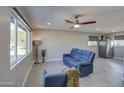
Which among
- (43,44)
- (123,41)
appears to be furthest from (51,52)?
(123,41)

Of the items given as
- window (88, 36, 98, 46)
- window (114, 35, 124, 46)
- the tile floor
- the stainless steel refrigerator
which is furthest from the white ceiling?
window (88, 36, 98, 46)

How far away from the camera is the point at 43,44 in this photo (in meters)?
8.91

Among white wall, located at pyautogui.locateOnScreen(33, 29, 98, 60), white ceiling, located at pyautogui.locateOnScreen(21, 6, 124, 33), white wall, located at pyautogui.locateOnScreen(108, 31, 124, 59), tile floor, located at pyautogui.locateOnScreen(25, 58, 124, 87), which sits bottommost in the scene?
tile floor, located at pyautogui.locateOnScreen(25, 58, 124, 87)

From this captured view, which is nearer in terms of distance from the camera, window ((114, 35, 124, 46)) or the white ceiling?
the white ceiling

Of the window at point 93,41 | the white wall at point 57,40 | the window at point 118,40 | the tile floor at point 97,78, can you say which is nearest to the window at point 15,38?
the tile floor at point 97,78

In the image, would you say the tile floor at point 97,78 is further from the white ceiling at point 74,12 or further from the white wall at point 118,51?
the white wall at point 118,51

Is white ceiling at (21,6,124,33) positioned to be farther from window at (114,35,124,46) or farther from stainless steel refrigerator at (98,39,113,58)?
stainless steel refrigerator at (98,39,113,58)

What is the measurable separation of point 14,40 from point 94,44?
367 inches

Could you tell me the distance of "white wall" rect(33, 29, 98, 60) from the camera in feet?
29.1

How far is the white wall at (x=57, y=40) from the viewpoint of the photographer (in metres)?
8.87
